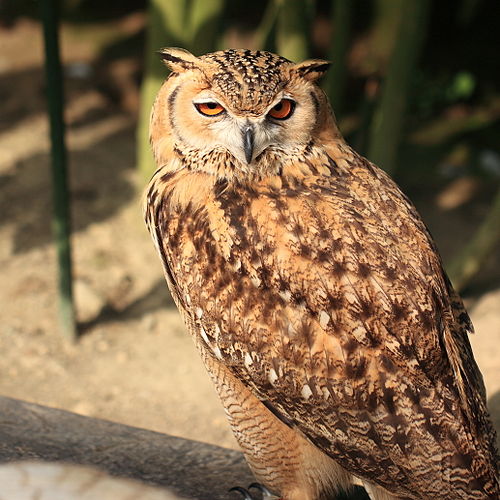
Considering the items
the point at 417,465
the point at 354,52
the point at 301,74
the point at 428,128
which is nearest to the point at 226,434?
the point at 417,465

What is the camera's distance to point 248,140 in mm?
2473

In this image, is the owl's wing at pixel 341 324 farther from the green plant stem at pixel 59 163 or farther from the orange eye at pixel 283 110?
the green plant stem at pixel 59 163

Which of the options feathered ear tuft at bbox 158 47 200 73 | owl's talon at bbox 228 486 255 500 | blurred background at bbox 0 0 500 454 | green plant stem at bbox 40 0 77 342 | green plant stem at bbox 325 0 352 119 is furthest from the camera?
green plant stem at bbox 325 0 352 119

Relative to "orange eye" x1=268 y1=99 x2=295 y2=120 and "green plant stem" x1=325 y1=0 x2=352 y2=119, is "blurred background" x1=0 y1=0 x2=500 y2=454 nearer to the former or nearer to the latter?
"green plant stem" x1=325 y1=0 x2=352 y2=119

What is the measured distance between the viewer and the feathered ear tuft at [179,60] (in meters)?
2.64

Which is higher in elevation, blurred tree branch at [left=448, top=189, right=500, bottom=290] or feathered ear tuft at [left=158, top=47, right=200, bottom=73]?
feathered ear tuft at [left=158, top=47, right=200, bottom=73]

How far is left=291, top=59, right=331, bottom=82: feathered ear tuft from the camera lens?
2.62 meters

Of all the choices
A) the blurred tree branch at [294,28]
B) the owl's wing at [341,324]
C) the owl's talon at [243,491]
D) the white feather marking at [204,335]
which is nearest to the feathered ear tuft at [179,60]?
the owl's wing at [341,324]

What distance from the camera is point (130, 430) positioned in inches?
133

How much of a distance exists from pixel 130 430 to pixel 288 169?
4.60 feet

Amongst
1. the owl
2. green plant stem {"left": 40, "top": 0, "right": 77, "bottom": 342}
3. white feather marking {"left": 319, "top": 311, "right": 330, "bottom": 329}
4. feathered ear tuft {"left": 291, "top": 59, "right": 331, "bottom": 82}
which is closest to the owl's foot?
the owl

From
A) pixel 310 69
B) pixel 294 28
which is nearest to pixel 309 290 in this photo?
pixel 310 69

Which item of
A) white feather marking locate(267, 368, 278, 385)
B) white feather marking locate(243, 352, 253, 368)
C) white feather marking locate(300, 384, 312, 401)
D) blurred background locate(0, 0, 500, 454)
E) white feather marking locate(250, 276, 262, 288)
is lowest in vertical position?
blurred background locate(0, 0, 500, 454)

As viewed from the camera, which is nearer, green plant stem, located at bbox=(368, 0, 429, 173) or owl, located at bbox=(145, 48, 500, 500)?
owl, located at bbox=(145, 48, 500, 500)
